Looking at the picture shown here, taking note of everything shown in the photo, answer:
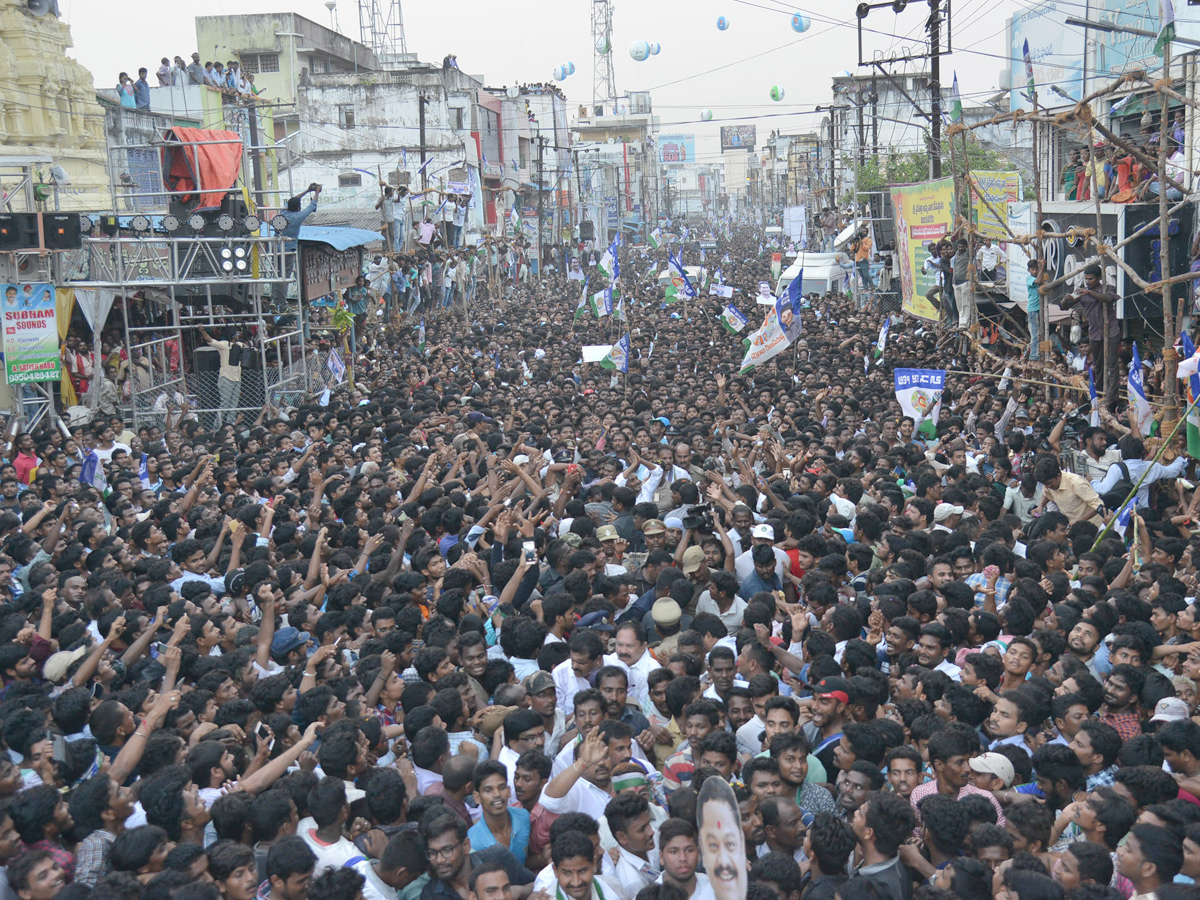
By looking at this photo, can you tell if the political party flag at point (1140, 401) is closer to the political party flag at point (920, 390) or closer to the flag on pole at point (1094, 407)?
the flag on pole at point (1094, 407)

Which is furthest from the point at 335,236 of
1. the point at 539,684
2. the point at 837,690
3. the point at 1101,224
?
the point at 837,690

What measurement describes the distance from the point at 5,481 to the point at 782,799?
8.20m

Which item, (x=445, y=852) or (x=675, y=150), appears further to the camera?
(x=675, y=150)

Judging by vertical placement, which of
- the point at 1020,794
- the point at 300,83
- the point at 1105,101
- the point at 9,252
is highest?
the point at 300,83

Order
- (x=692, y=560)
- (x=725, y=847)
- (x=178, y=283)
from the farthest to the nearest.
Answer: (x=178, y=283) → (x=692, y=560) → (x=725, y=847)

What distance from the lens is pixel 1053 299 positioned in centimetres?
1592

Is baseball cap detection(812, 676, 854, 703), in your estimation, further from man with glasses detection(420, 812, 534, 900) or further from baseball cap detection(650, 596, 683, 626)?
man with glasses detection(420, 812, 534, 900)

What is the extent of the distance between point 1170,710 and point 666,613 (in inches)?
100

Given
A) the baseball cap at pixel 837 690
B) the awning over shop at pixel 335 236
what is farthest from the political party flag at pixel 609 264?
the baseball cap at pixel 837 690

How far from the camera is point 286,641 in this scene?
6.62 meters

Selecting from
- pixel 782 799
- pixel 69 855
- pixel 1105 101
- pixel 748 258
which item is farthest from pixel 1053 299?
pixel 748 258

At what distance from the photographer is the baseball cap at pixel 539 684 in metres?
5.54

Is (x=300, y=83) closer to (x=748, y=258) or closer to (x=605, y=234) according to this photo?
(x=748, y=258)

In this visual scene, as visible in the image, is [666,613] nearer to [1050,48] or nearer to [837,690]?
[837,690]
